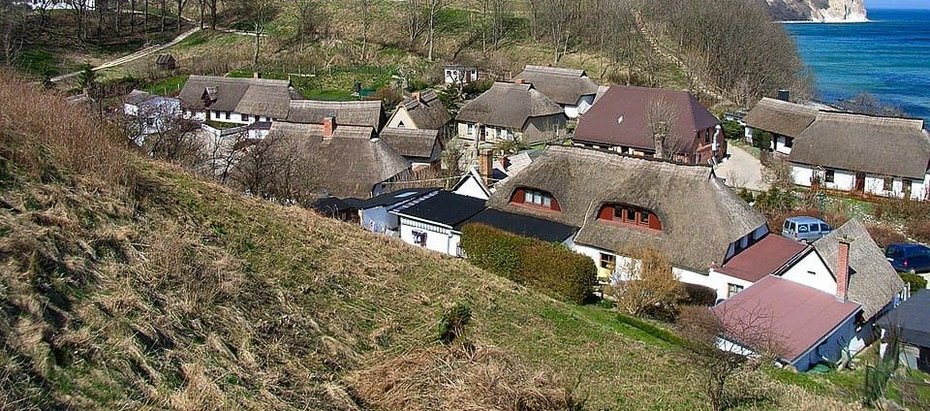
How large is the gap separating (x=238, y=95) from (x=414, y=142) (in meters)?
17.2

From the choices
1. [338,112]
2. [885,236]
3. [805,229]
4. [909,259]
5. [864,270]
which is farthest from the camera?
[338,112]

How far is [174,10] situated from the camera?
80.8 m

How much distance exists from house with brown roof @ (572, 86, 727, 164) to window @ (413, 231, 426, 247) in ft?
48.8

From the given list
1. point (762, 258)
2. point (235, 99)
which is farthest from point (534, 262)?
point (235, 99)

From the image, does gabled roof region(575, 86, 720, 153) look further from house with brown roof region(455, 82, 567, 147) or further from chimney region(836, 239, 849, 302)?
chimney region(836, 239, 849, 302)

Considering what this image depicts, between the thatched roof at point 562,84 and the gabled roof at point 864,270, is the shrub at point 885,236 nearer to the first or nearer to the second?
the gabled roof at point 864,270

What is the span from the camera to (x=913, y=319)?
1881cm

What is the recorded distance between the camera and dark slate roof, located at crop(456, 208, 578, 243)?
22734 millimetres

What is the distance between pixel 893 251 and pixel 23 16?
65695mm

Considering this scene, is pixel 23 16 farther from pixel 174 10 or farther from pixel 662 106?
pixel 662 106

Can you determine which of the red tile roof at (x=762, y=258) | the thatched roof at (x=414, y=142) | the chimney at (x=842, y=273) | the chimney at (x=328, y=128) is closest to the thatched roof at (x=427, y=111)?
the thatched roof at (x=414, y=142)

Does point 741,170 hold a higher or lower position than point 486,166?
lower

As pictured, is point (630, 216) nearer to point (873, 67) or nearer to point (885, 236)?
point (885, 236)

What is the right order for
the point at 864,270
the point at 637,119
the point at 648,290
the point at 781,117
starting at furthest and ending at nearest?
the point at 781,117
the point at 637,119
the point at 864,270
the point at 648,290
